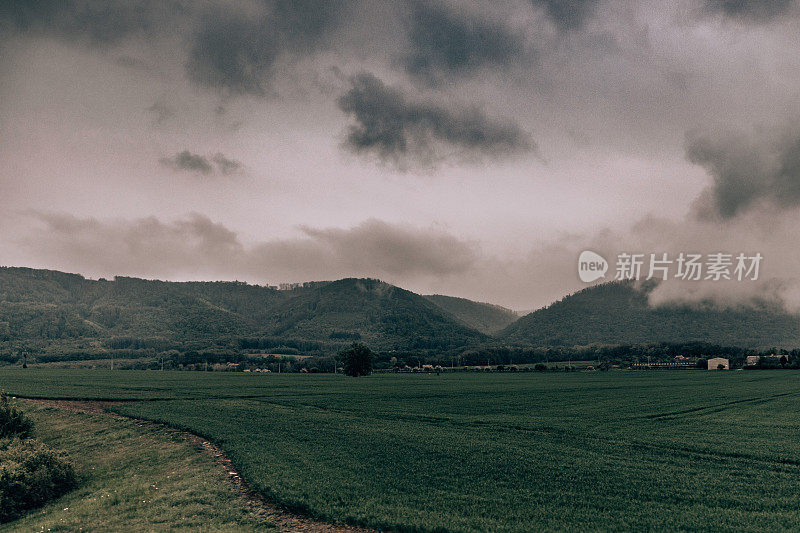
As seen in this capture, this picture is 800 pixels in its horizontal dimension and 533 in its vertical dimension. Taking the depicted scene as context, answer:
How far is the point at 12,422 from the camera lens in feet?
163

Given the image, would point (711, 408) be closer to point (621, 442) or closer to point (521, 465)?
point (621, 442)

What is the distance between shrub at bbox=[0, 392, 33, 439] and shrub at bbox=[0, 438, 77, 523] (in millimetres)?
17732

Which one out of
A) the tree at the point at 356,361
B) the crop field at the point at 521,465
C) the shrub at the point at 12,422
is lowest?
the tree at the point at 356,361

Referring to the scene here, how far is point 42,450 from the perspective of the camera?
108 feet

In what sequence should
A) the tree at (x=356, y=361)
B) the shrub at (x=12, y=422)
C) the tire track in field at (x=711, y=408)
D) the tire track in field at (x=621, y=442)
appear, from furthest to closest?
the tree at (x=356, y=361) → the tire track in field at (x=711, y=408) → the shrub at (x=12, y=422) → the tire track in field at (x=621, y=442)

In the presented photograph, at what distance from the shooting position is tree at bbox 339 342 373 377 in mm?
173250

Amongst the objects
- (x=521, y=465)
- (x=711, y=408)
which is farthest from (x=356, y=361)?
(x=521, y=465)

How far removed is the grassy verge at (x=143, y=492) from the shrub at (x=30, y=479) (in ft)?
4.06

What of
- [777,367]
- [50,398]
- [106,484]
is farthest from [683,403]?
[777,367]

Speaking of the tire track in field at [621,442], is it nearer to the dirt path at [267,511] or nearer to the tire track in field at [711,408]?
the tire track in field at [711,408]

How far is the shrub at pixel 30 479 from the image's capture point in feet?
95.6

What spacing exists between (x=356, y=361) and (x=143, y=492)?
485 ft

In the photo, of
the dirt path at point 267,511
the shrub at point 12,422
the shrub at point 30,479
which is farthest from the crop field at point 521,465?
the shrub at point 12,422

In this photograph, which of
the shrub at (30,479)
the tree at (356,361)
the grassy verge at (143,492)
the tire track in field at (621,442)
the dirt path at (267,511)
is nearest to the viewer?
the dirt path at (267,511)
